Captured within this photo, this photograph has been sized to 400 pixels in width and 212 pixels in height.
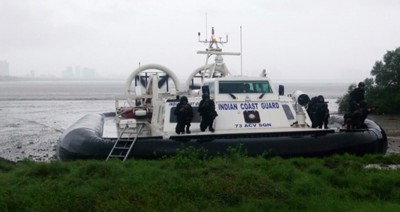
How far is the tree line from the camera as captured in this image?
82.4ft

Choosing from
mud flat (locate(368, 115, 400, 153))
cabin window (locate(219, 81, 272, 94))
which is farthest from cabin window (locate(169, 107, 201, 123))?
mud flat (locate(368, 115, 400, 153))

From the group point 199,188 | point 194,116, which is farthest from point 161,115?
point 199,188

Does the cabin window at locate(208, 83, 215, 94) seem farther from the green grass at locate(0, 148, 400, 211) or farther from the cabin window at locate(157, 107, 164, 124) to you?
the green grass at locate(0, 148, 400, 211)

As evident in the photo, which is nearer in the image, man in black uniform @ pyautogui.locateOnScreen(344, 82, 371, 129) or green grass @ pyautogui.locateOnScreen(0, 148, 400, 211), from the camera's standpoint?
green grass @ pyautogui.locateOnScreen(0, 148, 400, 211)

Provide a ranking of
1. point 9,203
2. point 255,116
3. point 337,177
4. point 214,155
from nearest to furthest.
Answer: point 9,203
point 337,177
point 214,155
point 255,116

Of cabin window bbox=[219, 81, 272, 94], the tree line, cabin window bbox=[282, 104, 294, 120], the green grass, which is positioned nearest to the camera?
the green grass

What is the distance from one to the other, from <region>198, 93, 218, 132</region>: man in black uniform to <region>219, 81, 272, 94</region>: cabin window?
3.32 ft

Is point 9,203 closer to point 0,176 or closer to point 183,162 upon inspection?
point 0,176

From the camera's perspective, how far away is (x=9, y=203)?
4.88 meters

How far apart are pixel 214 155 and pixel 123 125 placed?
11.5ft

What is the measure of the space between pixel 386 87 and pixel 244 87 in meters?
17.9

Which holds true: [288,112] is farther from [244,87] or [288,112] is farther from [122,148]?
[122,148]

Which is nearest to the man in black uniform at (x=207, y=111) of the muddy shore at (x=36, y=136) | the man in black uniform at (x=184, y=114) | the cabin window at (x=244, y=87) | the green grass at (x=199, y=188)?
the man in black uniform at (x=184, y=114)

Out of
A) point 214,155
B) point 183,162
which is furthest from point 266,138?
point 183,162
